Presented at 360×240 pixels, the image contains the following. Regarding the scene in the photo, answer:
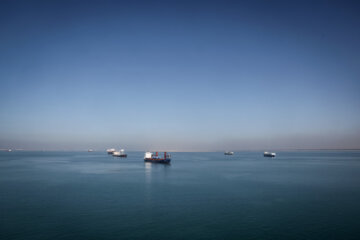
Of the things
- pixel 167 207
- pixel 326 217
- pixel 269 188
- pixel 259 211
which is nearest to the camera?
pixel 326 217

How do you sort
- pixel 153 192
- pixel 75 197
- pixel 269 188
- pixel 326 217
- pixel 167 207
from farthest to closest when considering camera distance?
pixel 269 188
pixel 153 192
pixel 75 197
pixel 167 207
pixel 326 217

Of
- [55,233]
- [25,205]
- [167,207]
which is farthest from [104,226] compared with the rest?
[25,205]

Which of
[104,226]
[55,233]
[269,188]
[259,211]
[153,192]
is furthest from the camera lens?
[269,188]

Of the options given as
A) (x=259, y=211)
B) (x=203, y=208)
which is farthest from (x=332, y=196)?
(x=203, y=208)

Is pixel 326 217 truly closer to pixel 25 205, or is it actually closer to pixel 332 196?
pixel 332 196

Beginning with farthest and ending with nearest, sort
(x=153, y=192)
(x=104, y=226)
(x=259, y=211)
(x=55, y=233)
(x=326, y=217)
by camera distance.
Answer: (x=153, y=192), (x=259, y=211), (x=326, y=217), (x=104, y=226), (x=55, y=233)

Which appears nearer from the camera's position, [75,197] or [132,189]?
[75,197]

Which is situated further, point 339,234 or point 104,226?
A: point 104,226

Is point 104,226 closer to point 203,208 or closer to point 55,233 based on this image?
point 55,233
